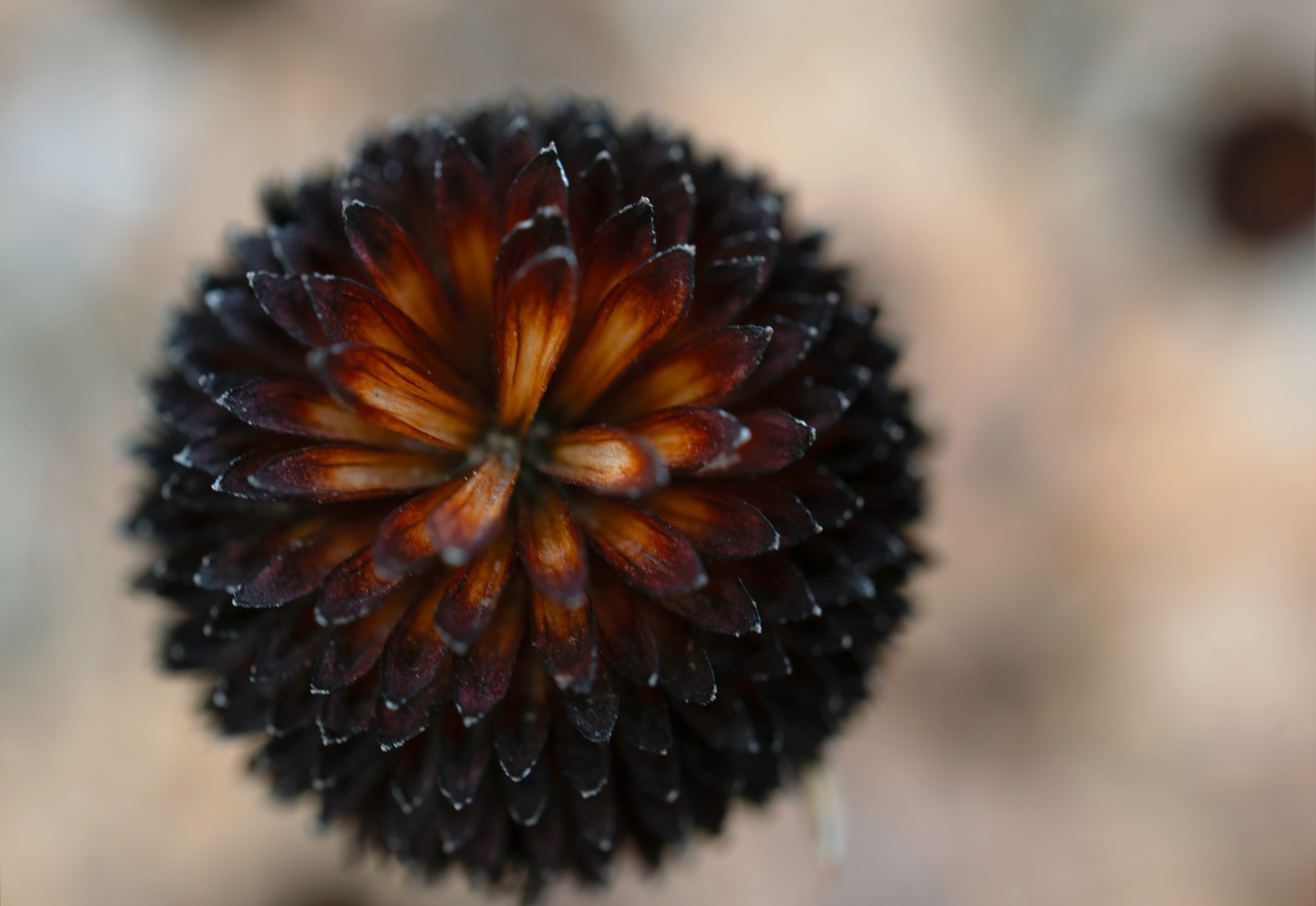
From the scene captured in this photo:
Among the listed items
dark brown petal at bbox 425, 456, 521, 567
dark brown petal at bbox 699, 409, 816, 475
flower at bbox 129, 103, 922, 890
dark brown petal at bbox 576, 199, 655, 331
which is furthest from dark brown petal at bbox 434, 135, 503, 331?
dark brown petal at bbox 699, 409, 816, 475

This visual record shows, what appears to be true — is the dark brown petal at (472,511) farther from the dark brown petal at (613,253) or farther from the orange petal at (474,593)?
the dark brown petal at (613,253)

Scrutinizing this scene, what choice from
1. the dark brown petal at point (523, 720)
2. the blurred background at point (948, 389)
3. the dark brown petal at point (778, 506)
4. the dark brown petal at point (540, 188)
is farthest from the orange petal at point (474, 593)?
the blurred background at point (948, 389)

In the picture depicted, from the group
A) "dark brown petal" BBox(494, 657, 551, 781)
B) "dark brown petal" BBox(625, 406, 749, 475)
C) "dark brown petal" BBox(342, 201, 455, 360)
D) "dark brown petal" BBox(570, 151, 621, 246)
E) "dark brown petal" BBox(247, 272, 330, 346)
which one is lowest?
"dark brown petal" BBox(494, 657, 551, 781)

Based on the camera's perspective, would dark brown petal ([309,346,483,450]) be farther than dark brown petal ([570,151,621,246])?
No

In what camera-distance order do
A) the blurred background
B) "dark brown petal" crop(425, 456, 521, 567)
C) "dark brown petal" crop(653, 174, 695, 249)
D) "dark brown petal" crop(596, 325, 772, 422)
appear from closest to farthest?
1. "dark brown petal" crop(425, 456, 521, 567)
2. "dark brown petal" crop(596, 325, 772, 422)
3. "dark brown petal" crop(653, 174, 695, 249)
4. the blurred background

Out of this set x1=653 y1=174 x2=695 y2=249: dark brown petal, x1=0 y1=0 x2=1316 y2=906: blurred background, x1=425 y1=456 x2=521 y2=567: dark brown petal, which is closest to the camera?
x1=425 y1=456 x2=521 y2=567: dark brown petal

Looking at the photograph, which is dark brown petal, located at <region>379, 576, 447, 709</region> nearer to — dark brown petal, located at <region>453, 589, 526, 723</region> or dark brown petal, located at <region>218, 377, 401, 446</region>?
dark brown petal, located at <region>453, 589, 526, 723</region>

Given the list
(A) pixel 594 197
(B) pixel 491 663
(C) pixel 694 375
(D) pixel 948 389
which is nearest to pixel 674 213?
(A) pixel 594 197

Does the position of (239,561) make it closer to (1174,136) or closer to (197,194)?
(197,194)
